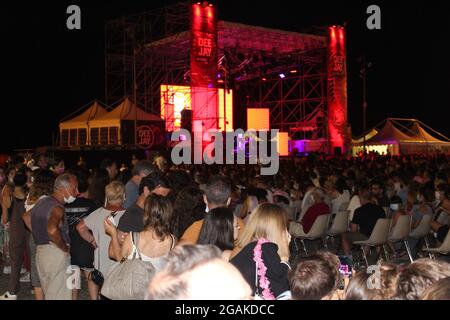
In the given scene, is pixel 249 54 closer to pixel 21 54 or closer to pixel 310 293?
pixel 21 54

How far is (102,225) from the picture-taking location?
5.00 meters

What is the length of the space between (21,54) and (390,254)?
25.8 meters

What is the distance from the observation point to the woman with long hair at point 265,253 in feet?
12.0

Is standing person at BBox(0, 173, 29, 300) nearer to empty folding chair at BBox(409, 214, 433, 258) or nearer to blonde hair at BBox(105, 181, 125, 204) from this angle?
blonde hair at BBox(105, 181, 125, 204)

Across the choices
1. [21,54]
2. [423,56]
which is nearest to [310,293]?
[21,54]

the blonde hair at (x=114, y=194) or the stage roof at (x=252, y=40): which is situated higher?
the stage roof at (x=252, y=40)

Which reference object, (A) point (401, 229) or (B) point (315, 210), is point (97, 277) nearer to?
(B) point (315, 210)

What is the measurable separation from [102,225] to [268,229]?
177 centimetres

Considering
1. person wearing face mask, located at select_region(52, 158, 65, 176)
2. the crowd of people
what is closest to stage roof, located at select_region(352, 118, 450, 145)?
the crowd of people

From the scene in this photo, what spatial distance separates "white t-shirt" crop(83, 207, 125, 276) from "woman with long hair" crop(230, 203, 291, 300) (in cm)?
147

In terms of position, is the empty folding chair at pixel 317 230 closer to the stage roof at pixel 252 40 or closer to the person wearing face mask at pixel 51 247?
the person wearing face mask at pixel 51 247

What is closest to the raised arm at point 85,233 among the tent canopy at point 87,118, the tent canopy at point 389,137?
the tent canopy at point 87,118

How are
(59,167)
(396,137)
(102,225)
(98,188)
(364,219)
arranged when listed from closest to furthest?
(102,225) → (98,188) → (59,167) → (364,219) → (396,137)

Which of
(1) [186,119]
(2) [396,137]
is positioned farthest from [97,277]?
(2) [396,137]
